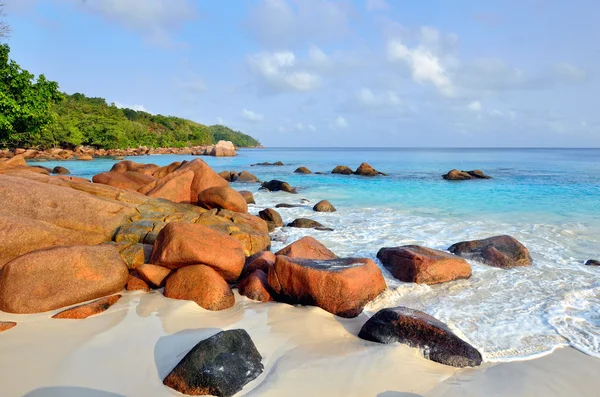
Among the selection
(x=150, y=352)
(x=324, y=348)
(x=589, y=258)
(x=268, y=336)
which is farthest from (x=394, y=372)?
(x=589, y=258)

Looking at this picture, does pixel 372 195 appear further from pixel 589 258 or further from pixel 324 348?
pixel 324 348

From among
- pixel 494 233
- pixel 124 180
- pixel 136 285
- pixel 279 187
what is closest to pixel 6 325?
pixel 136 285

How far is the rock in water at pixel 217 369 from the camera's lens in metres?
3.36

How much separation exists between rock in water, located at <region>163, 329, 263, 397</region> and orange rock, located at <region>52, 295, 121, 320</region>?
2.08m

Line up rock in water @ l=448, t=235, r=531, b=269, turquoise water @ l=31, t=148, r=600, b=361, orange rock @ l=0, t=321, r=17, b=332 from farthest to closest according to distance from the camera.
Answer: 1. rock in water @ l=448, t=235, r=531, b=269
2. turquoise water @ l=31, t=148, r=600, b=361
3. orange rock @ l=0, t=321, r=17, b=332

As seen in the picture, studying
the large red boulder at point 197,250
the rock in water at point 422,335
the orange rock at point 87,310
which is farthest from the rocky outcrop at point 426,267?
the orange rock at point 87,310

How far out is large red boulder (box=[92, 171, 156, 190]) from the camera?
12.6 metres

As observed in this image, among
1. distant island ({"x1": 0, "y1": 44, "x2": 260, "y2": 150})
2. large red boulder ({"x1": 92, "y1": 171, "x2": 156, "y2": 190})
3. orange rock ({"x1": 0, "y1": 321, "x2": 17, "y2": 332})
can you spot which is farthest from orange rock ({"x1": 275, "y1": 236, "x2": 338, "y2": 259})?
distant island ({"x1": 0, "y1": 44, "x2": 260, "y2": 150})

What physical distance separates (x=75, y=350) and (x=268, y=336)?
2.18 meters

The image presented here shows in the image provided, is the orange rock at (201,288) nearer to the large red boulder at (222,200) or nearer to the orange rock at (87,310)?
the orange rock at (87,310)

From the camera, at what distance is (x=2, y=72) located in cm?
1798

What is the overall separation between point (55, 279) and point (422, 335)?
4991mm

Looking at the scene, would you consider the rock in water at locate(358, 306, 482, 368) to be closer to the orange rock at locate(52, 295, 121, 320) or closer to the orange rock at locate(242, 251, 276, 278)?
the orange rock at locate(242, 251, 276, 278)

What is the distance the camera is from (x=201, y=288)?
5.43 m
